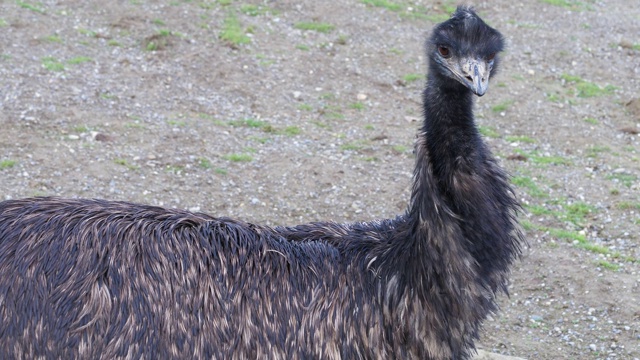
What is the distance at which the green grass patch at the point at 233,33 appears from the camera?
10812 mm

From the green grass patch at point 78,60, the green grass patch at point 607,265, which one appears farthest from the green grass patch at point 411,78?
the green grass patch at point 607,265

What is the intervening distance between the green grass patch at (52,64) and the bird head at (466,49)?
6.42 m

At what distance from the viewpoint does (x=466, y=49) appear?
4.05 meters

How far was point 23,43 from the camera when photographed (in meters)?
10.2

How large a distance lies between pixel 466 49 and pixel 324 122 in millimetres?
5315

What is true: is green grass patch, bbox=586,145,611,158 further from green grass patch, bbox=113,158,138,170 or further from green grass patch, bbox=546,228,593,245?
green grass patch, bbox=113,158,138,170

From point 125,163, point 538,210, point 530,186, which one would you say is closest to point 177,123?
point 125,163

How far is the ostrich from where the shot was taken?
12.6 ft

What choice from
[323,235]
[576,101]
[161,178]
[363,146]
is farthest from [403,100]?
[323,235]

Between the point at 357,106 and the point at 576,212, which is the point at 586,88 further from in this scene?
the point at 576,212

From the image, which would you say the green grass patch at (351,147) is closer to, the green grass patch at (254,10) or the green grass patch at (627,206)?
the green grass patch at (627,206)

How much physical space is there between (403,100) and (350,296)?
6040 mm

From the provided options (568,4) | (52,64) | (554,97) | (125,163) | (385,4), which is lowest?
(568,4)

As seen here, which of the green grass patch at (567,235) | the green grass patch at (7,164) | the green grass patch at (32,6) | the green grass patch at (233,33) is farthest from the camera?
the green grass patch at (32,6)
